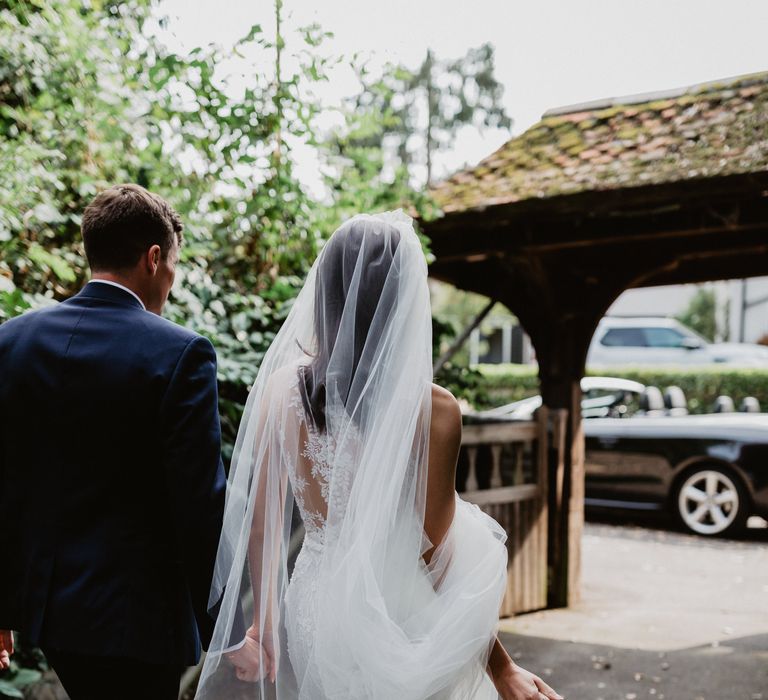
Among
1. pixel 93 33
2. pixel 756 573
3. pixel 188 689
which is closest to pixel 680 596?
pixel 756 573

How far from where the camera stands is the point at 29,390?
78.8 inches

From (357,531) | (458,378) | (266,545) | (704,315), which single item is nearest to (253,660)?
(266,545)

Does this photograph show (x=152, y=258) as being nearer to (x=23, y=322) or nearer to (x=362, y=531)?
(x=23, y=322)

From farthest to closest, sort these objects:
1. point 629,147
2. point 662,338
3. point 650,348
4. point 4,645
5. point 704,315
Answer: point 704,315
point 662,338
point 650,348
point 629,147
point 4,645

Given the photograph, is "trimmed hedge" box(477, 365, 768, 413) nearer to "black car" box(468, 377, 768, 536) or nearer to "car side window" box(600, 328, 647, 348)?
"car side window" box(600, 328, 647, 348)

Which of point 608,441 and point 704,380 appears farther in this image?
point 704,380

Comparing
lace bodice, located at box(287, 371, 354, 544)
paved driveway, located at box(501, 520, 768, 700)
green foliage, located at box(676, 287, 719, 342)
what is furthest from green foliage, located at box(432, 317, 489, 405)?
green foliage, located at box(676, 287, 719, 342)

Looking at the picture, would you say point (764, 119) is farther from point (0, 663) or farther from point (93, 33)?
point (0, 663)

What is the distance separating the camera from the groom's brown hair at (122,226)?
2.05m

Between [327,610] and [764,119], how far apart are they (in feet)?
16.6

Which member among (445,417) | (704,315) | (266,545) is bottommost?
(266,545)

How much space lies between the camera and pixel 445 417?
82.1 inches

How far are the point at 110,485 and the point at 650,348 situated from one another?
19118 mm

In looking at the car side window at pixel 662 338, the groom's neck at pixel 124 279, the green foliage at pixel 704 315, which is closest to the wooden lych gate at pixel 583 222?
the groom's neck at pixel 124 279
